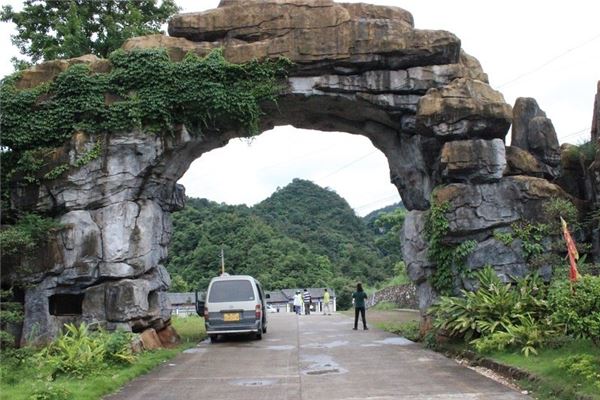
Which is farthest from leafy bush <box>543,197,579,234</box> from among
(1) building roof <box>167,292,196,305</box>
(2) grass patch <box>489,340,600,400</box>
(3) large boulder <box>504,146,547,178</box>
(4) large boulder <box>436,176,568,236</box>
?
(1) building roof <box>167,292,196,305</box>

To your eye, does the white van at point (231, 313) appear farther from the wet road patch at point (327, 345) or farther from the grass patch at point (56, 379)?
the grass patch at point (56, 379)

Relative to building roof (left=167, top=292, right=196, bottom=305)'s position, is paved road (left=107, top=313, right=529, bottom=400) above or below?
below

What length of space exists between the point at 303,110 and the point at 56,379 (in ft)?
36.2

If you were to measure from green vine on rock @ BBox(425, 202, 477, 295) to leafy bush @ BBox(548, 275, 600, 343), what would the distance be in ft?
20.2

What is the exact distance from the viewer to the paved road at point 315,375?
9234 millimetres

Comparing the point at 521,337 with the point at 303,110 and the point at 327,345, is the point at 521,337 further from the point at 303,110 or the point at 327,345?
the point at 303,110

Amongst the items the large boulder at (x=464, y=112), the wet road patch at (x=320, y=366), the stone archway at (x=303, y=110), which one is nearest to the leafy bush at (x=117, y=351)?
the stone archway at (x=303, y=110)

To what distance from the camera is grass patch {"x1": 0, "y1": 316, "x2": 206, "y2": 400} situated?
8.61 metres

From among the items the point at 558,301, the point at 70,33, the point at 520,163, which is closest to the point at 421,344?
the point at 520,163

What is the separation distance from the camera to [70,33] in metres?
24.7

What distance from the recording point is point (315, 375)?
36.1 feet

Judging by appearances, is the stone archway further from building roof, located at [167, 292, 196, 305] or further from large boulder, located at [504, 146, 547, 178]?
building roof, located at [167, 292, 196, 305]

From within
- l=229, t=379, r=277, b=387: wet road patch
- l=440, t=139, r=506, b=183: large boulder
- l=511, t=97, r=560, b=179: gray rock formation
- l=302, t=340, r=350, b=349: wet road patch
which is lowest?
l=229, t=379, r=277, b=387: wet road patch

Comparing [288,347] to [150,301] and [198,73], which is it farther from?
[198,73]
